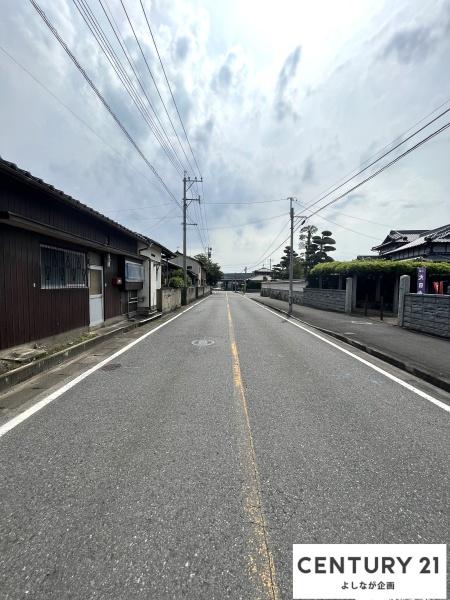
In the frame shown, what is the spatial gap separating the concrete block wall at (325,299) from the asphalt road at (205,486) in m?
15.6

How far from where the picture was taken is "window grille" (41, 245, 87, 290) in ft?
25.1

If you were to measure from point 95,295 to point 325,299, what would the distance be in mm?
16898

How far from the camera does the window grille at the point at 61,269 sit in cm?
766

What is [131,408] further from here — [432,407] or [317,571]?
[432,407]

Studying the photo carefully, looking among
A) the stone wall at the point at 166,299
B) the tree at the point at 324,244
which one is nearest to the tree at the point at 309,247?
the tree at the point at 324,244

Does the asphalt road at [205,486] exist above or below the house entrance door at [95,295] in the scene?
below

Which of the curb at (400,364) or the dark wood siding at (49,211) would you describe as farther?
the dark wood siding at (49,211)

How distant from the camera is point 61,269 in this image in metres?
8.41

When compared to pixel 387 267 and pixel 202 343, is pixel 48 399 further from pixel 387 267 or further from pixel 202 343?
pixel 387 267

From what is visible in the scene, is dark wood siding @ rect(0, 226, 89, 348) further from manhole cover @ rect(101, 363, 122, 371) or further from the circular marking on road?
the circular marking on road

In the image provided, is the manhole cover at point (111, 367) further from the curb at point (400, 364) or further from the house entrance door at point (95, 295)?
the curb at point (400, 364)

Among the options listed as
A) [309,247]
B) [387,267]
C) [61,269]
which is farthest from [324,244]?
[61,269]

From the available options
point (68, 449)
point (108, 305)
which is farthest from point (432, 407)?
point (108, 305)

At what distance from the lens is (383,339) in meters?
9.64
